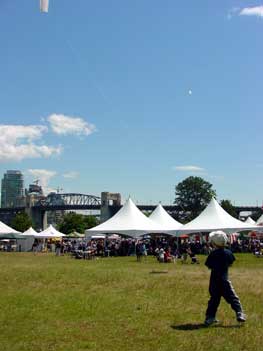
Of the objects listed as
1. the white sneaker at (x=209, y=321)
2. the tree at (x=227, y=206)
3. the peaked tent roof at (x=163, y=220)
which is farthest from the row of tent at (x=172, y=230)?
the tree at (x=227, y=206)

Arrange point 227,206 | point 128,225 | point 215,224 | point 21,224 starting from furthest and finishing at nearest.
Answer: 1. point 227,206
2. point 21,224
3. point 128,225
4. point 215,224

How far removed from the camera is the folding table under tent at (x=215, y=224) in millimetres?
33562

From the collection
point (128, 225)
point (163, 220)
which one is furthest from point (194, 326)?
point (163, 220)

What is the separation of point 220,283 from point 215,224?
2594 cm

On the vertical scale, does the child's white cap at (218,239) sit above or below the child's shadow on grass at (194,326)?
above

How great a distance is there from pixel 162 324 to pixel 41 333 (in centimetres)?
214

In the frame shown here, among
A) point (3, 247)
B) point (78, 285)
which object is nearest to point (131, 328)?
point (78, 285)

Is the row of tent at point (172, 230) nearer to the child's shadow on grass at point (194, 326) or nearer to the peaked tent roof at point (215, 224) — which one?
the peaked tent roof at point (215, 224)

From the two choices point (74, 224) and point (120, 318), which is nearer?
point (120, 318)

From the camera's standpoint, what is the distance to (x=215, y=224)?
3469 centimetres

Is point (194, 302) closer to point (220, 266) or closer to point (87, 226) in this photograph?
point (220, 266)

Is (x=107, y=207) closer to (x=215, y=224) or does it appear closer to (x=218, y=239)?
(x=215, y=224)

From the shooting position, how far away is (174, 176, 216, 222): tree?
4943 inches

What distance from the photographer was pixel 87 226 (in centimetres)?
13162
